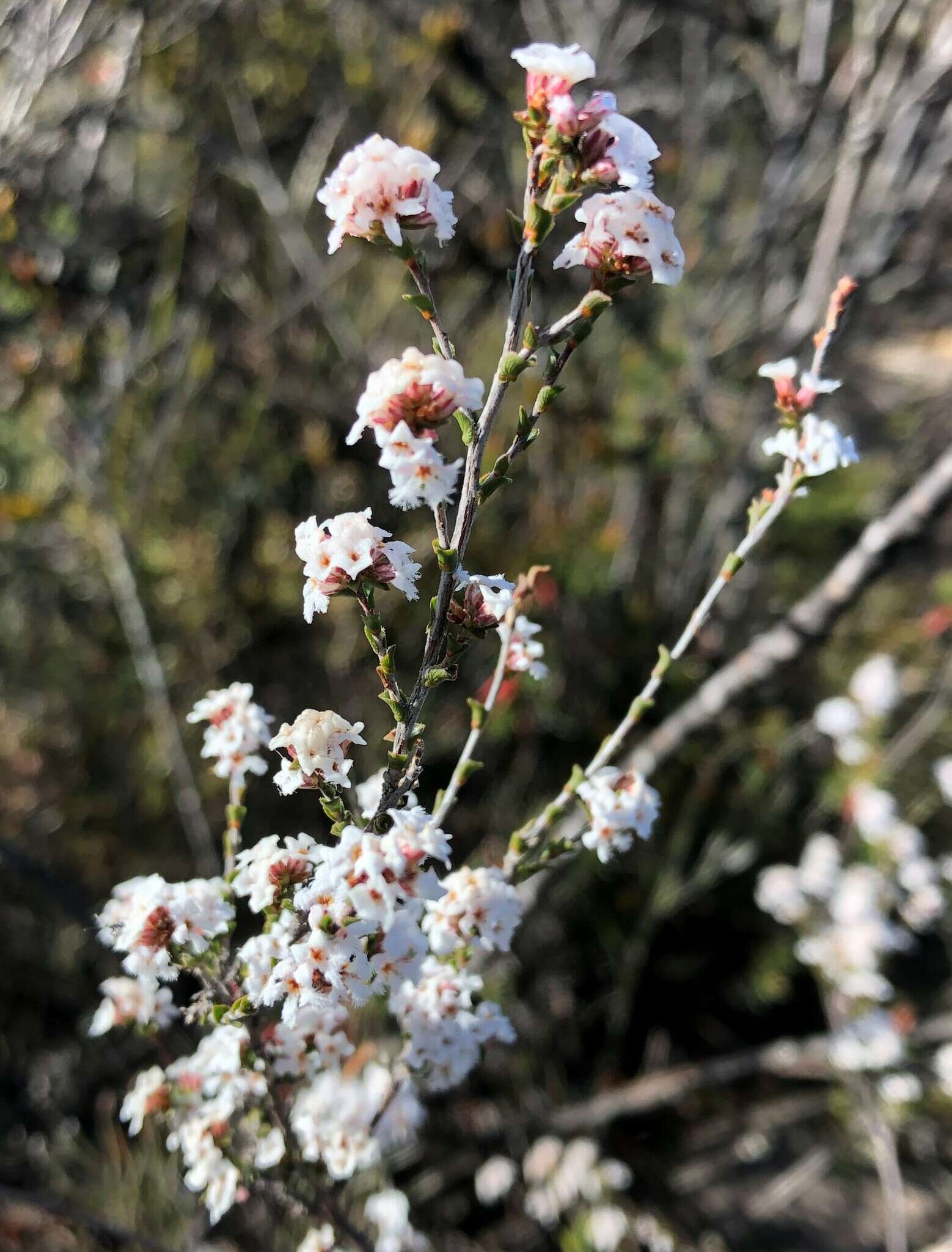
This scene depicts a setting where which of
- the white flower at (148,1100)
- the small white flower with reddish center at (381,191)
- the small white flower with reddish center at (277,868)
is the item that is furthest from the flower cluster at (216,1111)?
the small white flower with reddish center at (381,191)

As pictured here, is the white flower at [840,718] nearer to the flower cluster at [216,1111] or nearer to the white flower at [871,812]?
the white flower at [871,812]

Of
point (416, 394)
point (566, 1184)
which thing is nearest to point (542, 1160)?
point (566, 1184)

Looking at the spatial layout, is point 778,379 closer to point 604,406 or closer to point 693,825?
point 693,825

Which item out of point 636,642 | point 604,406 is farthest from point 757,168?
point 636,642

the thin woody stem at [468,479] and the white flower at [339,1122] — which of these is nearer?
the thin woody stem at [468,479]

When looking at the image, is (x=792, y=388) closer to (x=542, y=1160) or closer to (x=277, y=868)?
(x=277, y=868)

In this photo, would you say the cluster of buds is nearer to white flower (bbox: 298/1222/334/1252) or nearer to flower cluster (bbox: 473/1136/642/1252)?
white flower (bbox: 298/1222/334/1252)
